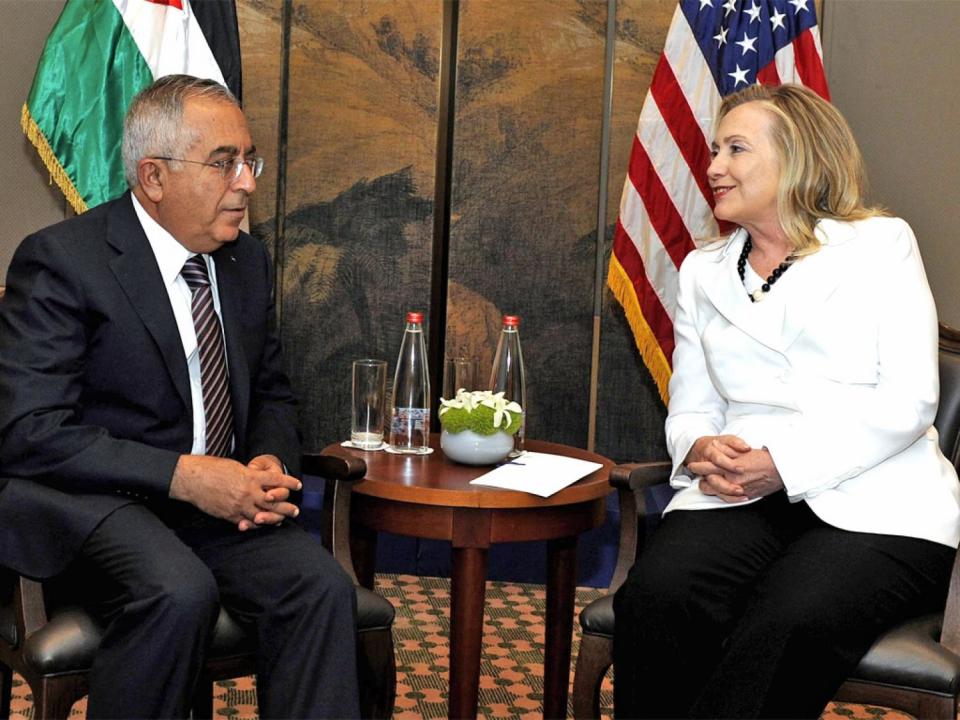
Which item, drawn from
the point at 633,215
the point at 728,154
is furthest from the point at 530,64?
the point at 728,154

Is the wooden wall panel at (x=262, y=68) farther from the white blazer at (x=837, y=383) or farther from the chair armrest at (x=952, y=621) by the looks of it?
the chair armrest at (x=952, y=621)

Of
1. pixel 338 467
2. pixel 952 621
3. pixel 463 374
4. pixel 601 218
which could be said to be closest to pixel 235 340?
pixel 338 467

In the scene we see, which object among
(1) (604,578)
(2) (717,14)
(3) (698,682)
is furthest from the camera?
(1) (604,578)

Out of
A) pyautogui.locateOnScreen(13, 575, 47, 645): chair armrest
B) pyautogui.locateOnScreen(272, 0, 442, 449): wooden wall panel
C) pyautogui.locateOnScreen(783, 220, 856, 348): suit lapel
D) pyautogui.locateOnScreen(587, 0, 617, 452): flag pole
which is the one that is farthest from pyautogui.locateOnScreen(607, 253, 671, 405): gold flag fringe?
pyautogui.locateOnScreen(13, 575, 47, 645): chair armrest

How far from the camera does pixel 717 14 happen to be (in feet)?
13.3

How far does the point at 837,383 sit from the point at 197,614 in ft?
4.72

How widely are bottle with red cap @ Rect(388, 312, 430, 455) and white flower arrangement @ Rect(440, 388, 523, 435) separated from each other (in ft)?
0.50

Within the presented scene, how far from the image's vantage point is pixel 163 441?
8.11ft

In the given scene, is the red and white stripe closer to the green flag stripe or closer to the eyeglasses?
the green flag stripe

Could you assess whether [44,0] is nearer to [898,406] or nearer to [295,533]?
[295,533]

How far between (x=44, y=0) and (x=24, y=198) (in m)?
0.78

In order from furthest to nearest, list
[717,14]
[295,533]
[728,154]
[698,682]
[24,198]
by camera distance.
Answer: [24,198], [717,14], [728,154], [295,533], [698,682]

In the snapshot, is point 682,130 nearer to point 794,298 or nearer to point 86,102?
point 794,298

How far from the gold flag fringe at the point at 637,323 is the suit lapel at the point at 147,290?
2.05m
